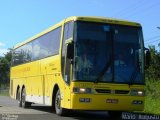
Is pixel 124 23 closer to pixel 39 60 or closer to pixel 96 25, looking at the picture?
pixel 96 25

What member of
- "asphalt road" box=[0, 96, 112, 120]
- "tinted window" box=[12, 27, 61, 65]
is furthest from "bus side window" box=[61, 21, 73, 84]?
"asphalt road" box=[0, 96, 112, 120]

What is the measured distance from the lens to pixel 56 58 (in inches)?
750

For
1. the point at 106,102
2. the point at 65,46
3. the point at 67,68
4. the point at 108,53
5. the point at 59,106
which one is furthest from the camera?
the point at 59,106

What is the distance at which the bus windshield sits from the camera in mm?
16703

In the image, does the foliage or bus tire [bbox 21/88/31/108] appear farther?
the foliage

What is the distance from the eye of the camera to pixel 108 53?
674 inches

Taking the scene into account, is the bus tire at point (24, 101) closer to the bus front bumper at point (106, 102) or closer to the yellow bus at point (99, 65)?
the yellow bus at point (99, 65)

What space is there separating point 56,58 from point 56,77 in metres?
0.77

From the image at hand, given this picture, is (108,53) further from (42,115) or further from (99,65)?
(42,115)

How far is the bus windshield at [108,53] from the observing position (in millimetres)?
16703

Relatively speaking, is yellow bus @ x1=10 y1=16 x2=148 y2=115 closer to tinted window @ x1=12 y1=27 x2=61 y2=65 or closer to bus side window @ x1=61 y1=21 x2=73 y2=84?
bus side window @ x1=61 y1=21 x2=73 y2=84

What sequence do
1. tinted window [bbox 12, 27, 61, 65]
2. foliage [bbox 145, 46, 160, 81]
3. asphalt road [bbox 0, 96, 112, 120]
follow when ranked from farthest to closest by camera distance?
foliage [bbox 145, 46, 160, 81], tinted window [bbox 12, 27, 61, 65], asphalt road [bbox 0, 96, 112, 120]

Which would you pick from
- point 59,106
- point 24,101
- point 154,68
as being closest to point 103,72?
point 59,106

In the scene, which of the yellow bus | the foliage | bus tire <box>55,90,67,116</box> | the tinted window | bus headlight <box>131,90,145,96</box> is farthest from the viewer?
the foliage
